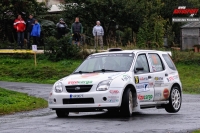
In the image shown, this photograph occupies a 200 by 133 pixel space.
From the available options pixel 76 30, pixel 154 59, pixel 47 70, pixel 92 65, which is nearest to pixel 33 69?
pixel 47 70

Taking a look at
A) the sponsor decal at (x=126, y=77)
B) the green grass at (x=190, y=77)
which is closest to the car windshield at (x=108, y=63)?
the sponsor decal at (x=126, y=77)

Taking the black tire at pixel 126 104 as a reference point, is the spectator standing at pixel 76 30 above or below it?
above

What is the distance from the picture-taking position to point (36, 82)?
30.2 m

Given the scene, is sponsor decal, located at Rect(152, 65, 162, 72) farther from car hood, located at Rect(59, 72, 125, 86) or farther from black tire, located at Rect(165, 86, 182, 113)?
car hood, located at Rect(59, 72, 125, 86)

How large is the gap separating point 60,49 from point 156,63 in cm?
1800

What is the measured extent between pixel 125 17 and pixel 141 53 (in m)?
29.2

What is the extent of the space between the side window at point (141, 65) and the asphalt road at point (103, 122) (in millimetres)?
1088

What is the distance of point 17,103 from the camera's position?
19156 millimetres

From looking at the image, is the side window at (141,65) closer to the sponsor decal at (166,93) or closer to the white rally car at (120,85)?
the white rally car at (120,85)

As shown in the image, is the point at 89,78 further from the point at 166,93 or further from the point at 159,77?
the point at 166,93

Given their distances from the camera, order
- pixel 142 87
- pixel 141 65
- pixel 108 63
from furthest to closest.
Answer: pixel 141 65
pixel 108 63
pixel 142 87

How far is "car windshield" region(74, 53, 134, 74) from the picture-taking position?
15828 millimetres

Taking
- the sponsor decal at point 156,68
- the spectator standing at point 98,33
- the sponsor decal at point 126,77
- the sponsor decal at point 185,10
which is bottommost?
the sponsor decal at point 126,77

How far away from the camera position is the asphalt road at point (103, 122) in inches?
493
